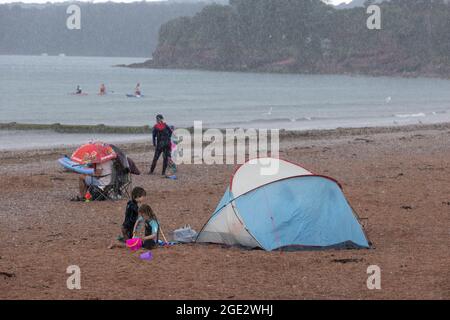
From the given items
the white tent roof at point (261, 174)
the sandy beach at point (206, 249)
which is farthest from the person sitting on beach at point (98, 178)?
the white tent roof at point (261, 174)

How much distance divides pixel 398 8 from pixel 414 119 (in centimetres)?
12686

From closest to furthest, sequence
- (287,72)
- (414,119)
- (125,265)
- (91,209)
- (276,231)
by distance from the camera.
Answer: (125,265), (276,231), (91,209), (414,119), (287,72)

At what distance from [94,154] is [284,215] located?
579cm

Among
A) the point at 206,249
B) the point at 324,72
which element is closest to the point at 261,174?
the point at 206,249

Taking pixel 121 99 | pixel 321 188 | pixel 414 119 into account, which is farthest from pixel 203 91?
pixel 321 188

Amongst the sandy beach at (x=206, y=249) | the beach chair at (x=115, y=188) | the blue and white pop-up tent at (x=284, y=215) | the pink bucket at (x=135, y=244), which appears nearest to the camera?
the sandy beach at (x=206, y=249)

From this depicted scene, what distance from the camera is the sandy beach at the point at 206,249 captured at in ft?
33.7

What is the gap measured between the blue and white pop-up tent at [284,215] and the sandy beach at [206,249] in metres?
0.32

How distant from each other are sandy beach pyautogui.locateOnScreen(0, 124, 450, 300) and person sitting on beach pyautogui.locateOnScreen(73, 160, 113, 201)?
1.37ft

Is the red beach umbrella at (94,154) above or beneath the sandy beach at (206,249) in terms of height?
above

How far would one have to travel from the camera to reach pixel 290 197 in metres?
13.0

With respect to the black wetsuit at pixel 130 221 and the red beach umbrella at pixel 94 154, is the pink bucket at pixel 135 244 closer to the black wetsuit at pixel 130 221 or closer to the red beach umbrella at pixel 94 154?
the black wetsuit at pixel 130 221

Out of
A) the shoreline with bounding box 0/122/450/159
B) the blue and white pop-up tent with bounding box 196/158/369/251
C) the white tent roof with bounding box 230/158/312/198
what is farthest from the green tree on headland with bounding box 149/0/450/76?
the blue and white pop-up tent with bounding box 196/158/369/251
